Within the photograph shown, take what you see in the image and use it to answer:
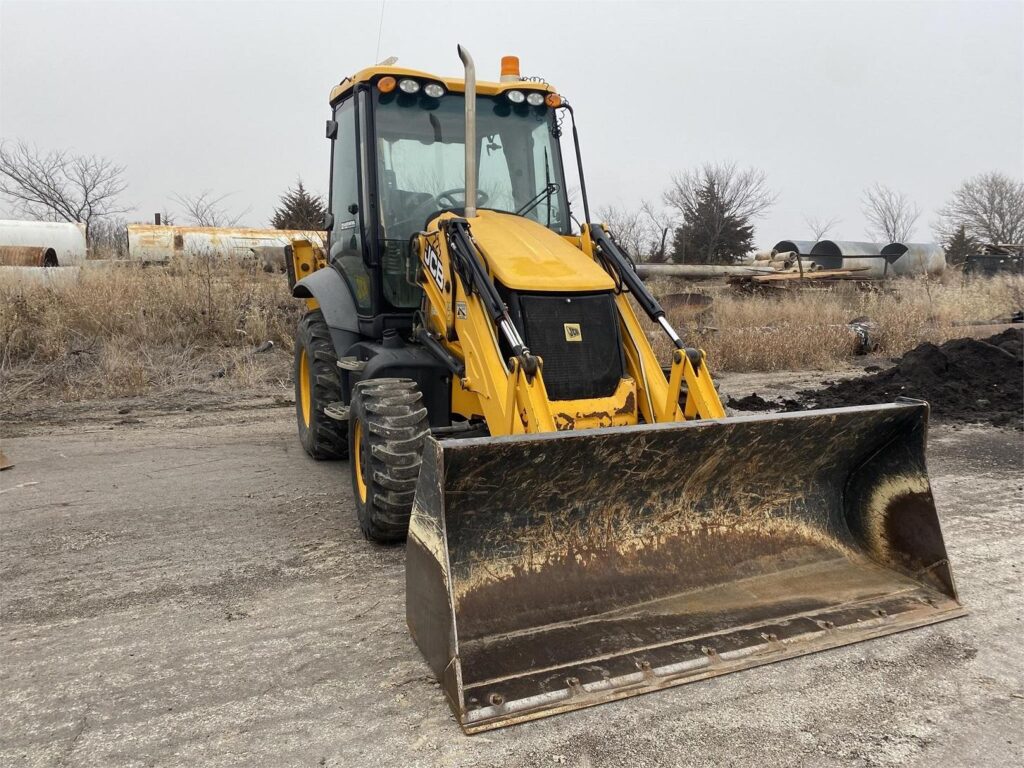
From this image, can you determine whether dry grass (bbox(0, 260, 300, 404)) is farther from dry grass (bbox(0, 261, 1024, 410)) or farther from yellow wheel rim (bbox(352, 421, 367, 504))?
yellow wheel rim (bbox(352, 421, 367, 504))

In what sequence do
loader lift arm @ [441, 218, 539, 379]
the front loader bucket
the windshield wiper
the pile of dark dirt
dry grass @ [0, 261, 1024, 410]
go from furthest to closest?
1. dry grass @ [0, 261, 1024, 410]
2. the pile of dark dirt
3. the windshield wiper
4. loader lift arm @ [441, 218, 539, 379]
5. the front loader bucket

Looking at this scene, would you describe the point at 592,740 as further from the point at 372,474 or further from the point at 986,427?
the point at 986,427

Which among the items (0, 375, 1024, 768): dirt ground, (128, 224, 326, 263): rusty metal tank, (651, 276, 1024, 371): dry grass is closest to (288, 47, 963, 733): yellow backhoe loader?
(0, 375, 1024, 768): dirt ground

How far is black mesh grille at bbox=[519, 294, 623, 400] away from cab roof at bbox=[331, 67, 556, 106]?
172 centimetres

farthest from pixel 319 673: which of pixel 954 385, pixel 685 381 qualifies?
pixel 954 385

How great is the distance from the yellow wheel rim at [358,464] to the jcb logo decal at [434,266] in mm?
891

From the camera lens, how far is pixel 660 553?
10.6 ft

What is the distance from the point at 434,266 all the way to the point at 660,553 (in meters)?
2.06

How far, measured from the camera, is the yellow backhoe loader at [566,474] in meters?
2.80

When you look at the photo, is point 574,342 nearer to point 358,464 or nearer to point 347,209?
point 358,464

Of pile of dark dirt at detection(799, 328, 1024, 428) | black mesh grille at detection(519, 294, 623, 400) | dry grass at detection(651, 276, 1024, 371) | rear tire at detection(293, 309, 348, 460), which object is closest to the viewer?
black mesh grille at detection(519, 294, 623, 400)

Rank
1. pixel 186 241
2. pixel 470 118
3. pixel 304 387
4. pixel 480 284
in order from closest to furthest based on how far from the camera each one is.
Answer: pixel 480 284 → pixel 470 118 → pixel 304 387 → pixel 186 241

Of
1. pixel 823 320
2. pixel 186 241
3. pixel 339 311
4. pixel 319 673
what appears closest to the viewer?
pixel 319 673

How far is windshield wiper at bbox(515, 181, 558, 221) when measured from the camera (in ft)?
17.0
